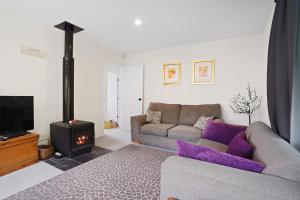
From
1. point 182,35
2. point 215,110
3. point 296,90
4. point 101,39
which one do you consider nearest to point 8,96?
point 101,39

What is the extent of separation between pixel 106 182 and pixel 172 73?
3125 millimetres

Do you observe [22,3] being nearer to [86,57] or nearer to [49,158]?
[86,57]

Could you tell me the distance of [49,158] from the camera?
9.10ft

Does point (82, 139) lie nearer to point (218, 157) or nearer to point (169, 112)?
point (169, 112)

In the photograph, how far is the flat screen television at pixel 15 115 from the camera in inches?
93.5

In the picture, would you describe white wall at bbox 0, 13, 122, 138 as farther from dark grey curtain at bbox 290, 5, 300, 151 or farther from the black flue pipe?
dark grey curtain at bbox 290, 5, 300, 151

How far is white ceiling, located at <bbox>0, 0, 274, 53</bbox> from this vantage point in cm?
227

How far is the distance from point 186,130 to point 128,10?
2389mm

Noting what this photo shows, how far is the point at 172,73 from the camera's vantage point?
430 centimetres

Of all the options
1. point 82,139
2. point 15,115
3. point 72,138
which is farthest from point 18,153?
point 82,139

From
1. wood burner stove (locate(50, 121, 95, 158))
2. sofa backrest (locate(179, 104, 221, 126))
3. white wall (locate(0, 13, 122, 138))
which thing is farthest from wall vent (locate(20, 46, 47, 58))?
sofa backrest (locate(179, 104, 221, 126))

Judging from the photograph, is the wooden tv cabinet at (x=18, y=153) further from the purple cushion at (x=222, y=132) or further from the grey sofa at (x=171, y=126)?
the purple cushion at (x=222, y=132)

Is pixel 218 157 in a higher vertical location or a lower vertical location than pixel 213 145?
higher

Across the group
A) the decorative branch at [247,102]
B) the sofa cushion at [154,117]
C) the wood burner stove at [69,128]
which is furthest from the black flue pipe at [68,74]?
the decorative branch at [247,102]
